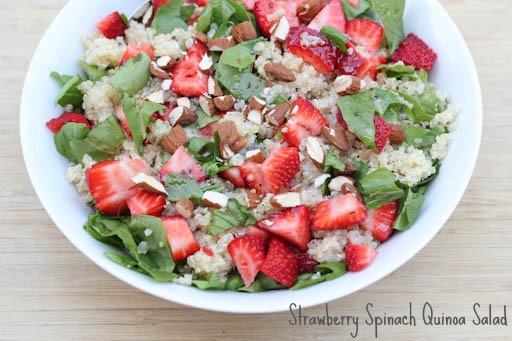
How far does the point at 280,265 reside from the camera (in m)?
1.95

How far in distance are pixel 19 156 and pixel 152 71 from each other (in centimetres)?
75

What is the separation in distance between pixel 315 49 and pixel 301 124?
11.9 inches

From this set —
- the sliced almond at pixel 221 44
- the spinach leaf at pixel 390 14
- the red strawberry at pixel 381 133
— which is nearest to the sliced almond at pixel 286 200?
the red strawberry at pixel 381 133

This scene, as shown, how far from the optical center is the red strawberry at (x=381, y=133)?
6.91 ft

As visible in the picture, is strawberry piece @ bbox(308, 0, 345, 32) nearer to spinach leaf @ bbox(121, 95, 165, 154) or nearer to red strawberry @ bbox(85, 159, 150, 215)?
spinach leaf @ bbox(121, 95, 165, 154)

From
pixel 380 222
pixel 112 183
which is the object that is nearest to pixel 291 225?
pixel 380 222

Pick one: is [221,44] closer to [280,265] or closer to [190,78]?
[190,78]

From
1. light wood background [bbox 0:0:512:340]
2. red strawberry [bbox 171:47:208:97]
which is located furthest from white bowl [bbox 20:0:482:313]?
red strawberry [bbox 171:47:208:97]

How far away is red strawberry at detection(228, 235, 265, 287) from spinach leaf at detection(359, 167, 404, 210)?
0.40 metres

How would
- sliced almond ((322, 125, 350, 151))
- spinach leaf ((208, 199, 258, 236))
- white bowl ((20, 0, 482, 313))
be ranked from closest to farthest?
white bowl ((20, 0, 482, 313))
spinach leaf ((208, 199, 258, 236))
sliced almond ((322, 125, 350, 151))

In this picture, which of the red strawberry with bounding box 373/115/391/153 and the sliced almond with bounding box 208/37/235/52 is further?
the sliced almond with bounding box 208/37/235/52

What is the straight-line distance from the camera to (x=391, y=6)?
238cm

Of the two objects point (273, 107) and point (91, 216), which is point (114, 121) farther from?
point (273, 107)

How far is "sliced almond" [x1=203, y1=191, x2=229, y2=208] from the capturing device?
6.70 ft
